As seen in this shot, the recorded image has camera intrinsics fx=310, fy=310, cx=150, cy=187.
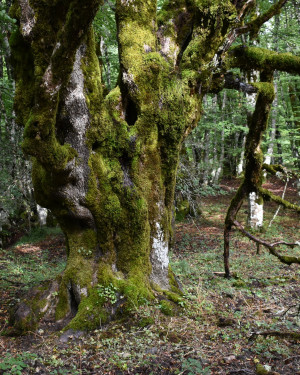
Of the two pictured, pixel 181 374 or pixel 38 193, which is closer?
pixel 181 374

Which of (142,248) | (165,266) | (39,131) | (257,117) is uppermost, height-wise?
(257,117)

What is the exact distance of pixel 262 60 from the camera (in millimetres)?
5555

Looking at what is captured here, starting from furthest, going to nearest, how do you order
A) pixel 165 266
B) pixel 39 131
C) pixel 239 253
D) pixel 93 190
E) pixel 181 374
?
pixel 239 253 < pixel 165 266 < pixel 93 190 < pixel 39 131 < pixel 181 374

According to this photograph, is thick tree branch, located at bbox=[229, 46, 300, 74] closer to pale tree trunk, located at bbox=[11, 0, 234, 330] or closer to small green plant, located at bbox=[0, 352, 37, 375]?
pale tree trunk, located at bbox=[11, 0, 234, 330]

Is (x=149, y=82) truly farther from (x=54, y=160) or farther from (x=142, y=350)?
(x=142, y=350)

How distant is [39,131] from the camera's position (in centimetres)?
349

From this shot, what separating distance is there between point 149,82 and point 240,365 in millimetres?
3913

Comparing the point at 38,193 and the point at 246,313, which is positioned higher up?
the point at 38,193

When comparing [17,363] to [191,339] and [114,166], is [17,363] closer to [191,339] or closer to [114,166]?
[191,339]

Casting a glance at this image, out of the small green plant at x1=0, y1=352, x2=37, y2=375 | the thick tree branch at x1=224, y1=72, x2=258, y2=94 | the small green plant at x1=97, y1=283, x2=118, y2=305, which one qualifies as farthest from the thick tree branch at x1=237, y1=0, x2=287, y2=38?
the small green plant at x1=0, y1=352, x2=37, y2=375

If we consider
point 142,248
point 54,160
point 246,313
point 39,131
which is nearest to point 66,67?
point 39,131

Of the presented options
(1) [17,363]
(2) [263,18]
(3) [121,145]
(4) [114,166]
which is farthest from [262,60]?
(1) [17,363]

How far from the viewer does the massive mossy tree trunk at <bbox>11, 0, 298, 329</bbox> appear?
4.28 m

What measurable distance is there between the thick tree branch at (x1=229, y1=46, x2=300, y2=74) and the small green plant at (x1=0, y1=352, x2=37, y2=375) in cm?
551
